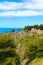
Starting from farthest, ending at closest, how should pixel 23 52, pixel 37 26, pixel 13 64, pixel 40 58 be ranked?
pixel 37 26 < pixel 23 52 < pixel 40 58 < pixel 13 64

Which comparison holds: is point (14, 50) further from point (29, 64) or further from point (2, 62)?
point (29, 64)

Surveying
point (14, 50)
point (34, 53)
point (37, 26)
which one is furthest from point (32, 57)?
point (37, 26)

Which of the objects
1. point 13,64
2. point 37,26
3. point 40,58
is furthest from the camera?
point 37,26

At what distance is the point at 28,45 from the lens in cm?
2961

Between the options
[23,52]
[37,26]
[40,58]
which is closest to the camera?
[40,58]

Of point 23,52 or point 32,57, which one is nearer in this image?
point 32,57

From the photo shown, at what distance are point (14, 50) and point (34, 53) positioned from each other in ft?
26.6

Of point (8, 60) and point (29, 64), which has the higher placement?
point (8, 60)

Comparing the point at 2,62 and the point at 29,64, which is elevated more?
the point at 2,62

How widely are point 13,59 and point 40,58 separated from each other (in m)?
8.58

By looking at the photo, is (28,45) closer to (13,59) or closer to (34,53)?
(34,53)

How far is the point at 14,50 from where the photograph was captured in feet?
68.1

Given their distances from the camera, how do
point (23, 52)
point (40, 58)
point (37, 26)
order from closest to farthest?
1. point (40, 58)
2. point (23, 52)
3. point (37, 26)

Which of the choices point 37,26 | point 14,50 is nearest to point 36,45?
point 14,50
